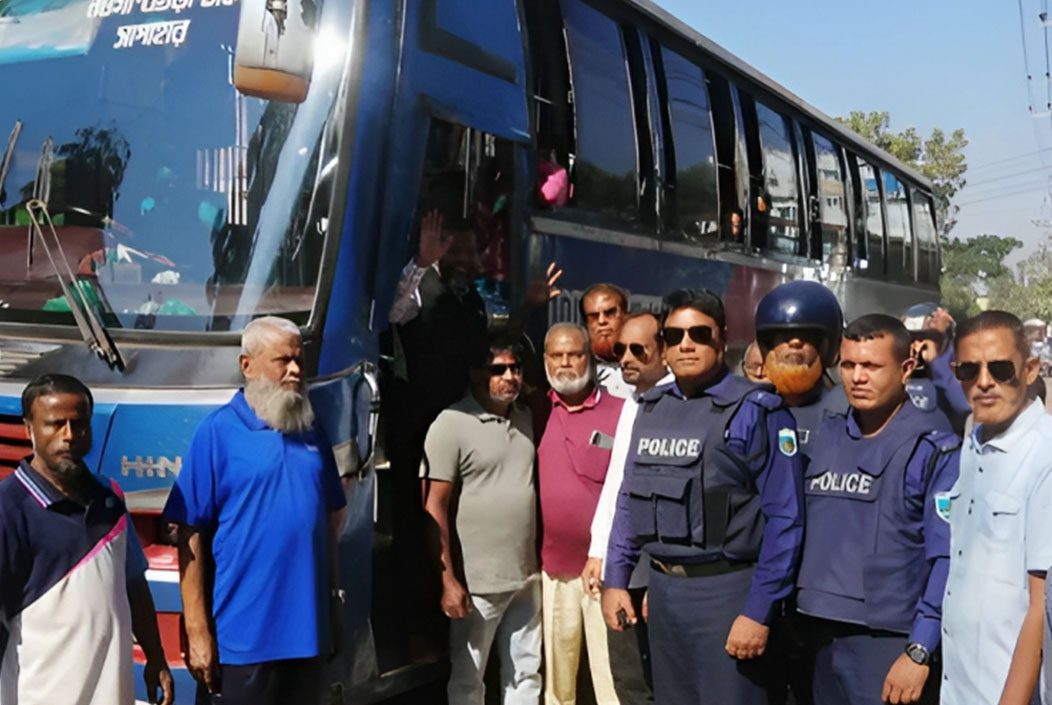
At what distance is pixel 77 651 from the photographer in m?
3.42

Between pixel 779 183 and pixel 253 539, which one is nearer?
pixel 253 539

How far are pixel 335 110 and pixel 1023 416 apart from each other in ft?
8.58

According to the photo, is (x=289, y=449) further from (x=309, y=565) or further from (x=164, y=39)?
(x=164, y=39)

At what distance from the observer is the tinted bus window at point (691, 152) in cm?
745

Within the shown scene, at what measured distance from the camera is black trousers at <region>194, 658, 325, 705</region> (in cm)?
390

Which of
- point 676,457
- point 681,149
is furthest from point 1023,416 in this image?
point 681,149

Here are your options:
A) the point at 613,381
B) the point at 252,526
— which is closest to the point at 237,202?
the point at 252,526

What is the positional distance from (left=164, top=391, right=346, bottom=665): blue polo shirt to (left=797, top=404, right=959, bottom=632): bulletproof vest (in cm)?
160

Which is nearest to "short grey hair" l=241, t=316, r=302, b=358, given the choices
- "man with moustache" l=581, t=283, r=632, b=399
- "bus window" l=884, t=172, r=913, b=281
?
"man with moustache" l=581, t=283, r=632, b=399

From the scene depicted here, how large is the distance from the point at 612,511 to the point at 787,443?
1.00 meters

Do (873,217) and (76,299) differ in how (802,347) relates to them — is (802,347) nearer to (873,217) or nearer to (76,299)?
(76,299)

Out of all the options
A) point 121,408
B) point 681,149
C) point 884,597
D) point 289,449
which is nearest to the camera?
point 884,597

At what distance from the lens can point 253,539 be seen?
387cm

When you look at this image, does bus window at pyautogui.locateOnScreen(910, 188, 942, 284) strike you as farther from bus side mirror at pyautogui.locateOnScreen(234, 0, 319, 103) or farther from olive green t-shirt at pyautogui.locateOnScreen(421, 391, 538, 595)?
bus side mirror at pyautogui.locateOnScreen(234, 0, 319, 103)
